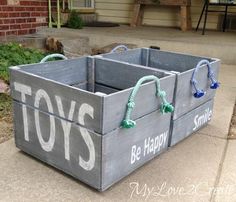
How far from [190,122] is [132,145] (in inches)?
24.4

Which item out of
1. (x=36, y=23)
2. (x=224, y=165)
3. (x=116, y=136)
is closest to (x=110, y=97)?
(x=116, y=136)

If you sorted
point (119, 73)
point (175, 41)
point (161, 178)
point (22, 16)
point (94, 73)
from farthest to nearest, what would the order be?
1. point (175, 41)
2. point (22, 16)
3. point (94, 73)
4. point (119, 73)
5. point (161, 178)

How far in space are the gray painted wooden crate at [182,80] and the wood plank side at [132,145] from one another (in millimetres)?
118

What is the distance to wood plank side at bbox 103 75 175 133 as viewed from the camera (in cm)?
134

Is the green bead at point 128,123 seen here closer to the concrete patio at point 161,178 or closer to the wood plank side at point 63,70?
the concrete patio at point 161,178

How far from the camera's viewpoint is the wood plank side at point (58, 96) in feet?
4.40

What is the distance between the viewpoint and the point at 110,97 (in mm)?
1323

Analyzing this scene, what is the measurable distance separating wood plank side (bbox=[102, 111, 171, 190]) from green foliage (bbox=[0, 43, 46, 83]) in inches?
61.7

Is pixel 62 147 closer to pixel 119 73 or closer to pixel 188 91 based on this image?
pixel 119 73

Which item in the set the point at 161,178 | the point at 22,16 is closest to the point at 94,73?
the point at 161,178

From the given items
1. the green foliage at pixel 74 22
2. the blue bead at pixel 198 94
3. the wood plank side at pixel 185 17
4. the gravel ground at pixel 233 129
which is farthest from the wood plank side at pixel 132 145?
the wood plank side at pixel 185 17

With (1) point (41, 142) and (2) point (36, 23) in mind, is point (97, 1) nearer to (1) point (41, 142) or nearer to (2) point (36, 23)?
(2) point (36, 23)

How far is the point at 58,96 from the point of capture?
1476 mm

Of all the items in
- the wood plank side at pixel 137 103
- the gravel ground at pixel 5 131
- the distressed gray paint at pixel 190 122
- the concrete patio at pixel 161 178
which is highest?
the wood plank side at pixel 137 103
